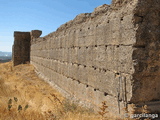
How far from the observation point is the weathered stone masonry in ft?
12.7

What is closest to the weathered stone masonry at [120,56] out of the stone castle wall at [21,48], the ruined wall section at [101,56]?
the ruined wall section at [101,56]

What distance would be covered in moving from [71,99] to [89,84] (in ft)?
4.32

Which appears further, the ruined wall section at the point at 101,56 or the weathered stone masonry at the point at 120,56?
the ruined wall section at the point at 101,56

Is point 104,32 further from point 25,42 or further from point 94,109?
point 25,42

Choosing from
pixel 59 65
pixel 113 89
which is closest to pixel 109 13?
pixel 113 89

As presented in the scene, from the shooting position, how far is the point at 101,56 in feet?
16.2

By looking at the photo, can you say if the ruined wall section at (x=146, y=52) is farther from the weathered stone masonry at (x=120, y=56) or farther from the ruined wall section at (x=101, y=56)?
the ruined wall section at (x=101, y=56)

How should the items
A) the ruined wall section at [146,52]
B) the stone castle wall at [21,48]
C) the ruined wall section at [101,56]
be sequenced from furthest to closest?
the stone castle wall at [21,48] → the ruined wall section at [101,56] → the ruined wall section at [146,52]

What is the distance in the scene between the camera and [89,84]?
5.54 metres

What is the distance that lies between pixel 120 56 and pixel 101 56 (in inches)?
32.4

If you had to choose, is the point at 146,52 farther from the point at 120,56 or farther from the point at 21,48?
the point at 21,48

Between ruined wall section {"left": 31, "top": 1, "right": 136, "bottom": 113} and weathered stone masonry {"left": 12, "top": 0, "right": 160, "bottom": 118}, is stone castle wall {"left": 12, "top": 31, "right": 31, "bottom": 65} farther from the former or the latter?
weathered stone masonry {"left": 12, "top": 0, "right": 160, "bottom": 118}

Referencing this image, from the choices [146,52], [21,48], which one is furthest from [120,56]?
[21,48]

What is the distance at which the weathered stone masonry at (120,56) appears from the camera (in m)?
3.86
